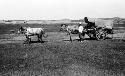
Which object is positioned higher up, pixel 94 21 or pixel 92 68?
pixel 94 21

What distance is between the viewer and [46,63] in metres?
13.4

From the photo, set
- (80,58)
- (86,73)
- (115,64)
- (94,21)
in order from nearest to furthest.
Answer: (86,73), (115,64), (80,58), (94,21)

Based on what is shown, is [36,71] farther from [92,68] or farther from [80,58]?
[80,58]

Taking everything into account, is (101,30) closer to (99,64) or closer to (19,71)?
(99,64)

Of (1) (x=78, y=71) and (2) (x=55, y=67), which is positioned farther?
(2) (x=55, y=67)

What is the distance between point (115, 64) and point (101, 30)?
1360 centimetres

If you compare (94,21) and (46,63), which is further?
(94,21)

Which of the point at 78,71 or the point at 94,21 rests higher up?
the point at 94,21

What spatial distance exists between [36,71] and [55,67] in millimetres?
1260

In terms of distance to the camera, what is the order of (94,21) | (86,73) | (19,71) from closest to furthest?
(86,73) → (19,71) → (94,21)

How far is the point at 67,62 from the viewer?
13.5 meters

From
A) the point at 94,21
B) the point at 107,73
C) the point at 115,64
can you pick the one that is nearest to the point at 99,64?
the point at 115,64

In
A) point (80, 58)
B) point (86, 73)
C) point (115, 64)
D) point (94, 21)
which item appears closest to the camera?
point (86, 73)

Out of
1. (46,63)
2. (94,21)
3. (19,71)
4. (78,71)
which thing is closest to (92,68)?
(78,71)
